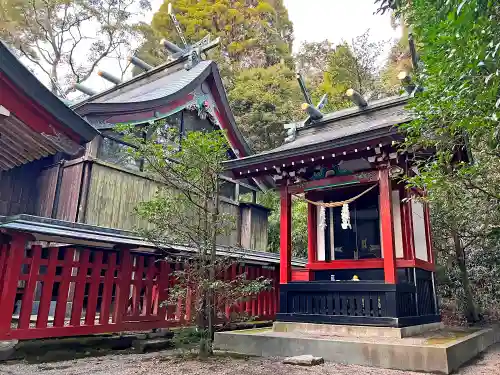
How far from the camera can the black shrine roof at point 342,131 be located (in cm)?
715

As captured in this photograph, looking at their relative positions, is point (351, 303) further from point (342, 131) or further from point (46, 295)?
point (46, 295)

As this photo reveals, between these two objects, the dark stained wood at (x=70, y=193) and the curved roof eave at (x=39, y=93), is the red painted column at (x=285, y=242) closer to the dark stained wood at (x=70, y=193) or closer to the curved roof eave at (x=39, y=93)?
the dark stained wood at (x=70, y=193)

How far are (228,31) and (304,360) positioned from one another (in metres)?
29.7

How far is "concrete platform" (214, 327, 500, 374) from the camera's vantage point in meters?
5.20

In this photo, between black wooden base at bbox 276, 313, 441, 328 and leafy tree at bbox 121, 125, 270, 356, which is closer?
leafy tree at bbox 121, 125, 270, 356

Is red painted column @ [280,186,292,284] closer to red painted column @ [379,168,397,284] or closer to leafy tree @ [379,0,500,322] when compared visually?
red painted column @ [379,168,397,284]

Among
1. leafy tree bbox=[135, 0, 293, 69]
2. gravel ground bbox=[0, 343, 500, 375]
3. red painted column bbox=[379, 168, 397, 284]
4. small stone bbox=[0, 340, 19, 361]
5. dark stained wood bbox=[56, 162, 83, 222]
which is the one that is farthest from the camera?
leafy tree bbox=[135, 0, 293, 69]

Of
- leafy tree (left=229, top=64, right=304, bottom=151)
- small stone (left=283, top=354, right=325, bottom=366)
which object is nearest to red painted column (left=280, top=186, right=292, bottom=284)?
small stone (left=283, top=354, right=325, bottom=366)

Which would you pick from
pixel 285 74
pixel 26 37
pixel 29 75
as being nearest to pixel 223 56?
pixel 285 74

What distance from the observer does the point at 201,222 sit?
6246mm

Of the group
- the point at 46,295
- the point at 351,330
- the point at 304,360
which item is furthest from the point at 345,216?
the point at 46,295

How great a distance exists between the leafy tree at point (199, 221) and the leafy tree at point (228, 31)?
24.8 m

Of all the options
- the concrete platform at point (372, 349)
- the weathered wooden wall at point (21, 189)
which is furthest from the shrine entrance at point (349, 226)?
the weathered wooden wall at point (21, 189)

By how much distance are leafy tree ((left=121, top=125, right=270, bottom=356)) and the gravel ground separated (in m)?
0.53
